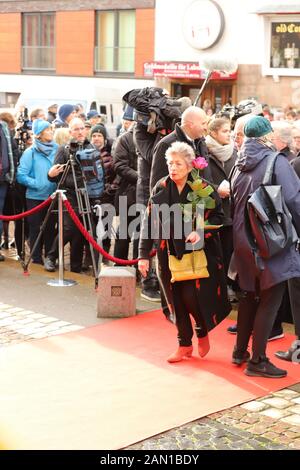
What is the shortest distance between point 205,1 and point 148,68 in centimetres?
293

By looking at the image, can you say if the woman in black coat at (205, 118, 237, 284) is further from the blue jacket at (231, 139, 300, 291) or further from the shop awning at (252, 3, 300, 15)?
the shop awning at (252, 3, 300, 15)

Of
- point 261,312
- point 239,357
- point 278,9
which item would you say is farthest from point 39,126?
point 278,9

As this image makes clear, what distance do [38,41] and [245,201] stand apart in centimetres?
2987

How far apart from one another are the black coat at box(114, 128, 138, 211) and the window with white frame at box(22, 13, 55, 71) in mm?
25137

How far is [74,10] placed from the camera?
33.1 metres

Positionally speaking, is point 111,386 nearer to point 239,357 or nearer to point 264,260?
point 239,357

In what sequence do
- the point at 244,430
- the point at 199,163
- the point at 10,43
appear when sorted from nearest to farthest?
the point at 244,430 < the point at 199,163 < the point at 10,43

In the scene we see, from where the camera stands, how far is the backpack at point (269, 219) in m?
6.45

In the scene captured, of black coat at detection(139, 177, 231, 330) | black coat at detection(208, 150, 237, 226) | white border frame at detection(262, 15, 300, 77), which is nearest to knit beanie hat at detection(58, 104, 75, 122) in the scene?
black coat at detection(208, 150, 237, 226)

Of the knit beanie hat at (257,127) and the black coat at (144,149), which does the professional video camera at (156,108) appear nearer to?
the black coat at (144,149)

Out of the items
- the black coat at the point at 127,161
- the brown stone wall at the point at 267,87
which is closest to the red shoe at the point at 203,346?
the black coat at the point at 127,161

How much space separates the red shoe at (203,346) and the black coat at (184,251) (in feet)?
0.43

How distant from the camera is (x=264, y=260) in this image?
21.5 feet
